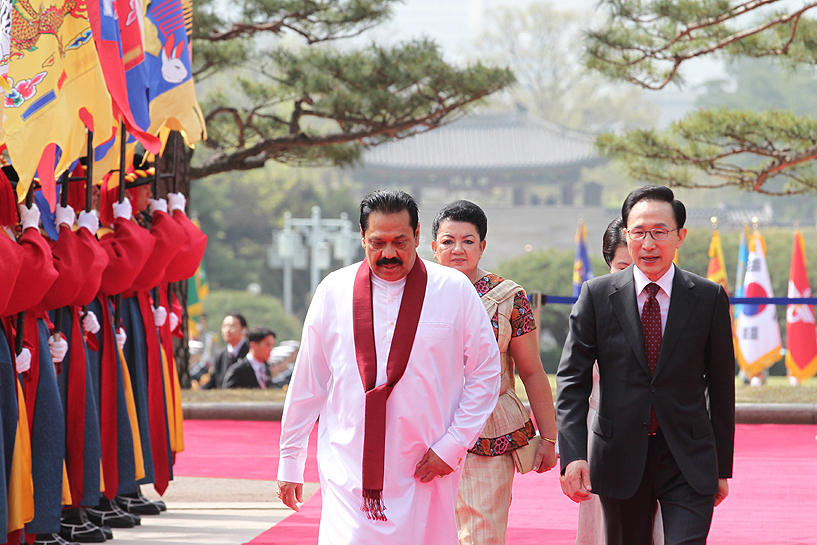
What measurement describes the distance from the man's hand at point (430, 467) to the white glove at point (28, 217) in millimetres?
2063

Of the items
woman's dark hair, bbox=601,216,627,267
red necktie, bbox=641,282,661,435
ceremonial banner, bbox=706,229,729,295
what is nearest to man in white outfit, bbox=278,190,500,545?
red necktie, bbox=641,282,661,435

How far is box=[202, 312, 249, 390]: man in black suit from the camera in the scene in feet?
29.6

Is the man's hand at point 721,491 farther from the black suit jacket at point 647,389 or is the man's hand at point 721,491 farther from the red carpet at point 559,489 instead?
the red carpet at point 559,489

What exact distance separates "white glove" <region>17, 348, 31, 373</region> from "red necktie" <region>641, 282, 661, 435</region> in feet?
7.61

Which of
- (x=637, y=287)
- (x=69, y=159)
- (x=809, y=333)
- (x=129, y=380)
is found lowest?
(x=809, y=333)

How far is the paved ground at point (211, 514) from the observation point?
14.9 feet

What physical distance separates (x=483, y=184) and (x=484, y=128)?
127 inches

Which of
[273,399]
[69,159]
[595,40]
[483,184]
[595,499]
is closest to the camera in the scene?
[595,499]

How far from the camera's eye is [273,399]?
8.56m

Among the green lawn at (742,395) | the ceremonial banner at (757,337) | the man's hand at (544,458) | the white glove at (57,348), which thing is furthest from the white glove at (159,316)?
the ceremonial banner at (757,337)

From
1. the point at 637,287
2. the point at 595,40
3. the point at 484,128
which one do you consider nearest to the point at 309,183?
the point at 484,128

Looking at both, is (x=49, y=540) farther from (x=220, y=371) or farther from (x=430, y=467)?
(x=220, y=371)

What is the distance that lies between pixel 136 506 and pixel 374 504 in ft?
9.41

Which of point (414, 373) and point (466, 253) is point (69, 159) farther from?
point (414, 373)
